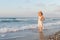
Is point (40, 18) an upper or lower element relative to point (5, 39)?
upper

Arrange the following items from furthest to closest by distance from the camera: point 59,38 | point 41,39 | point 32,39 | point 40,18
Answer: point 40,18 → point 32,39 → point 41,39 → point 59,38

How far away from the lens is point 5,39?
1213 centimetres

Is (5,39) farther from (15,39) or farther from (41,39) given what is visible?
(41,39)

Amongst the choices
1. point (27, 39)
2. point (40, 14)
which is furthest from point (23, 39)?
point (40, 14)

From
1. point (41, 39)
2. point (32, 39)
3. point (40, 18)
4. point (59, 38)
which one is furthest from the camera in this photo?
point (40, 18)

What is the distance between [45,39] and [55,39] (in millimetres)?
930

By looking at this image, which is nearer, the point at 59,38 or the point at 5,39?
the point at 59,38

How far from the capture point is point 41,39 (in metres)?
10.7

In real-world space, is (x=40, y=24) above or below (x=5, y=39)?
above

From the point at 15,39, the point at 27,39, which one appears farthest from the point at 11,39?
the point at 27,39

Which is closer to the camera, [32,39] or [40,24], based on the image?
[32,39]

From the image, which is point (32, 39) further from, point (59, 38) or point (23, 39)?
point (59, 38)

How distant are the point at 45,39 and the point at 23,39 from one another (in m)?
1.72

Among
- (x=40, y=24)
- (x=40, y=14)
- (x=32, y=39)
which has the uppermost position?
(x=40, y=14)
